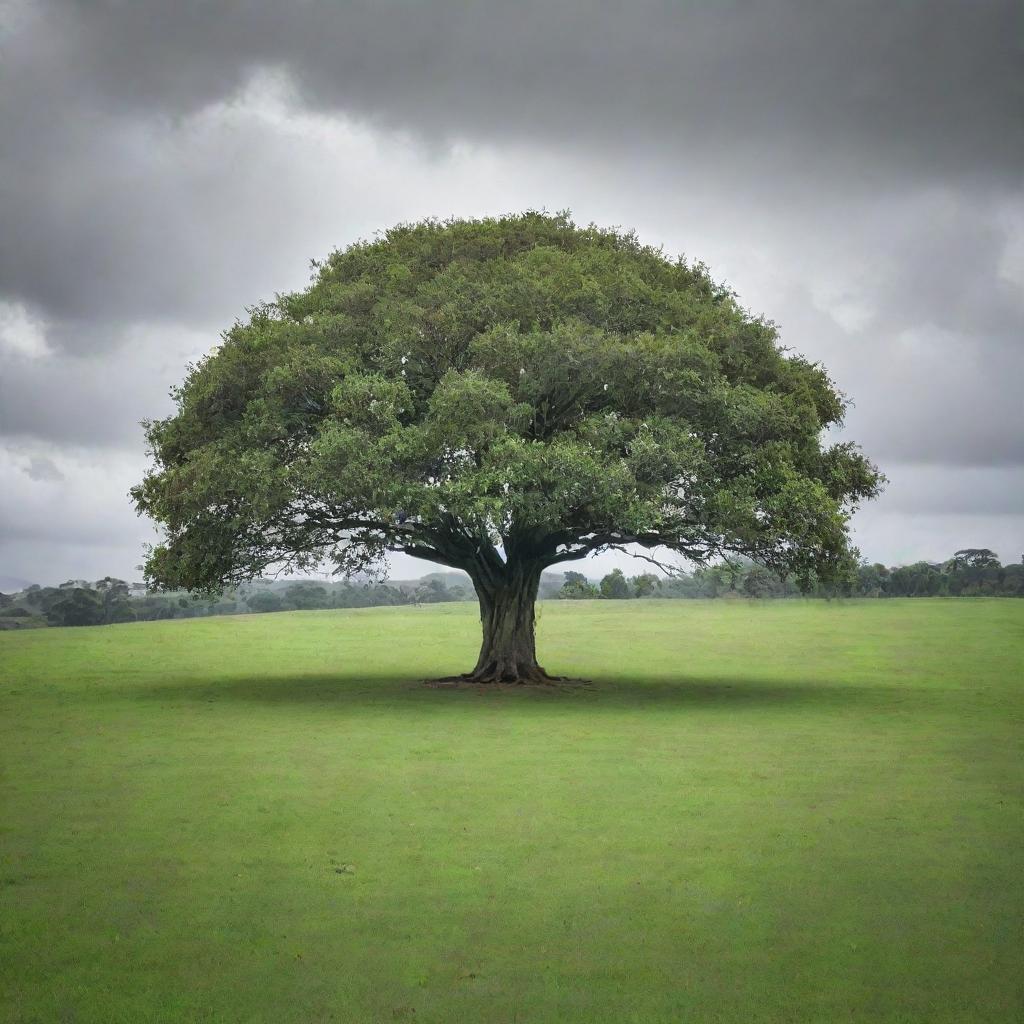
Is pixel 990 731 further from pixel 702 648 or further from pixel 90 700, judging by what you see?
pixel 702 648

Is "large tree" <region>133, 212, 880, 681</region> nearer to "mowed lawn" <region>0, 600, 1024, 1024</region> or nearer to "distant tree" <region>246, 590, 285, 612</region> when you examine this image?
"mowed lawn" <region>0, 600, 1024, 1024</region>

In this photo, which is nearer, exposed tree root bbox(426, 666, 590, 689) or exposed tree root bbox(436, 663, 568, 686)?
exposed tree root bbox(426, 666, 590, 689)

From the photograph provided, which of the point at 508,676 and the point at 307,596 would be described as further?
the point at 307,596

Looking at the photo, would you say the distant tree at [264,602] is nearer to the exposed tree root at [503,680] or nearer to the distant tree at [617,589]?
the distant tree at [617,589]

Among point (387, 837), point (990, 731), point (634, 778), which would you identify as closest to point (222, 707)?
point (634, 778)

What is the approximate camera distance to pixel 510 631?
33906 mm

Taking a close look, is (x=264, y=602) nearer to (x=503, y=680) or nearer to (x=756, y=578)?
(x=503, y=680)

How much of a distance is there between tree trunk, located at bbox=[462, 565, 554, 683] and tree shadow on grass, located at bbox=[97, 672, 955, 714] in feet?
4.01

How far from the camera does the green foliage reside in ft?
92.1

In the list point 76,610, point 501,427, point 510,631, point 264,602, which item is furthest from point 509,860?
point 264,602

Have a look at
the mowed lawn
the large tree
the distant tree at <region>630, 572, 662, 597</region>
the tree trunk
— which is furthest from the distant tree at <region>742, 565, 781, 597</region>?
the distant tree at <region>630, 572, 662, 597</region>

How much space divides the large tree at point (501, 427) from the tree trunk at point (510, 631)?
0.23 feet

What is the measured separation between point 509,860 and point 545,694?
19360 mm

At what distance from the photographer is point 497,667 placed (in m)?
33.7
